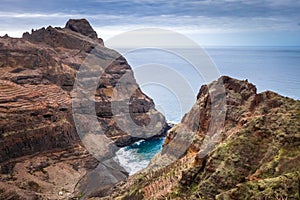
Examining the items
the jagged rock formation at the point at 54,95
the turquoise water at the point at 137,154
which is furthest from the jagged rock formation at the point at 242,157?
the turquoise water at the point at 137,154

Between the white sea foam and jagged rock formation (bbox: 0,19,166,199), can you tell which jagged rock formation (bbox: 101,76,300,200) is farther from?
the white sea foam

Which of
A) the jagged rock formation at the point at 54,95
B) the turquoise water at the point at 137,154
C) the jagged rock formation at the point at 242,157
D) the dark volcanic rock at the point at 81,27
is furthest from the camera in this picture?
the dark volcanic rock at the point at 81,27

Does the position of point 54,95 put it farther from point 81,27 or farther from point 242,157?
point 242,157

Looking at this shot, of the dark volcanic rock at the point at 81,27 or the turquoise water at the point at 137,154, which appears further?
the dark volcanic rock at the point at 81,27

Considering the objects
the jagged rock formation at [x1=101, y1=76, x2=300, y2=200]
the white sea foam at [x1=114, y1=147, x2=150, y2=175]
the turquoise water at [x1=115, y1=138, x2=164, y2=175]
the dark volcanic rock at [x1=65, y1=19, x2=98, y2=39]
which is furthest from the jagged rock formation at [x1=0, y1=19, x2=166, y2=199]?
the jagged rock formation at [x1=101, y1=76, x2=300, y2=200]

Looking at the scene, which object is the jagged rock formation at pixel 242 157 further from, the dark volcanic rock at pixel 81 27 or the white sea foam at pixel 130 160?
the dark volcanic rock at pixel 81 27

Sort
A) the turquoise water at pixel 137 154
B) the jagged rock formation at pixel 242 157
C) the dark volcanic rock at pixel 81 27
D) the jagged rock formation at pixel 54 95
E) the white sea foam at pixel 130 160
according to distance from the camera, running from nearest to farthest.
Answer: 1. the jagged rock formation at pixel 242 157
2. the jagged rock formation at pixel 54 95
3. the white sea foam at pixel 130 160
4. the turquoise water at pixel 137 154
5. the dark volcanic rock at pixel 81 27

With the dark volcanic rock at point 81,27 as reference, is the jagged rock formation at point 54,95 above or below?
below

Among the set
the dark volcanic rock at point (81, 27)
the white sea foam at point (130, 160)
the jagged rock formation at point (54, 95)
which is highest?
the dark volcanic rock at point (81, 27)
